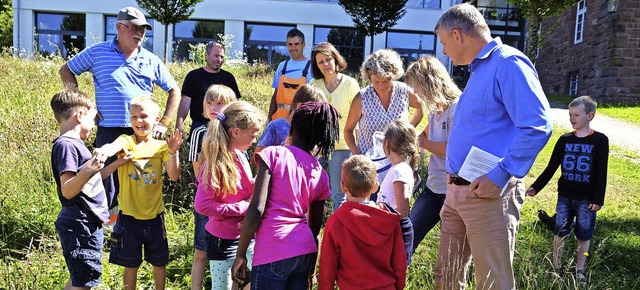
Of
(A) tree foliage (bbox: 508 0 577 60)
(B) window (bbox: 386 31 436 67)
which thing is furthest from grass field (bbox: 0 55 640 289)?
(B) window (bbox: 386 31 436 67)

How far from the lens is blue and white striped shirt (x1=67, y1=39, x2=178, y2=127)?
4.39 metres

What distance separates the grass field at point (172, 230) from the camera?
4.03 m

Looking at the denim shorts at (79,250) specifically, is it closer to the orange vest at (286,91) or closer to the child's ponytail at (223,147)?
the child's ponytail at (223,147)

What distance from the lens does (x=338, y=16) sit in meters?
27.7

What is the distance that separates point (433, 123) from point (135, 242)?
7.37 ft

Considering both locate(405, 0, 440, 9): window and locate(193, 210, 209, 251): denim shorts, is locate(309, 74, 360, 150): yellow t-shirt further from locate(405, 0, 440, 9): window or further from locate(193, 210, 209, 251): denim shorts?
locate(405, 0, 440, 9): window

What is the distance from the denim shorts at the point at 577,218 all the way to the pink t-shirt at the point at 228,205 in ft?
9.32

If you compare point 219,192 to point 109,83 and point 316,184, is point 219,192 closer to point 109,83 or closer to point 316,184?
point 316,184

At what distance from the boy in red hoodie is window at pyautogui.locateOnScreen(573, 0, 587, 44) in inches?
796

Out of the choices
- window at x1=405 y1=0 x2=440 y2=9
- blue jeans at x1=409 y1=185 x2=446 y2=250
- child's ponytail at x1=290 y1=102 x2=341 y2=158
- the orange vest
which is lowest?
blue jeans at x1=409 y1=185 x2=446 y2=250

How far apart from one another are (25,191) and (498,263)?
4.90m

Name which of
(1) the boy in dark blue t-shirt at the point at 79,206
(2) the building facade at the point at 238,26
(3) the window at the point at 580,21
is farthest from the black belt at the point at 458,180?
(2) the building facade at the point at 238,26

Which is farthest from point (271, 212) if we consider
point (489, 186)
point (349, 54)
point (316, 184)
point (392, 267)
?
point (349, 54)

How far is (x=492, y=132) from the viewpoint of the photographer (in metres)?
2.80
